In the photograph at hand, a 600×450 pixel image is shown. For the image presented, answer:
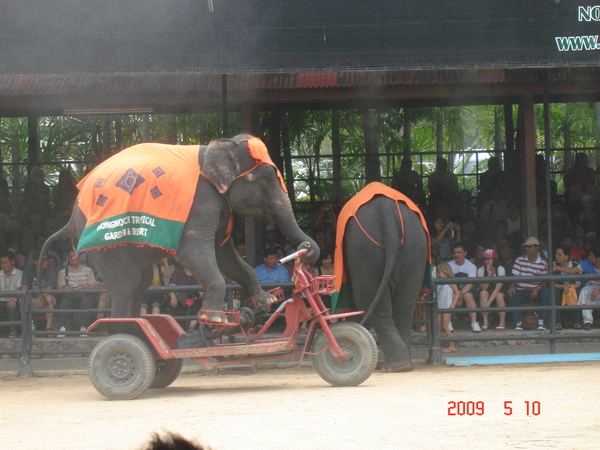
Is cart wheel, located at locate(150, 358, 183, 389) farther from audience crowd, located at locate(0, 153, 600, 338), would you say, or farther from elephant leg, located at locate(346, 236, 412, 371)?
elephant leg, located at locate(346, 236, 412, 371)

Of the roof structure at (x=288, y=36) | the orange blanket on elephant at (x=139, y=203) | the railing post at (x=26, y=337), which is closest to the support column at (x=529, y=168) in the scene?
the roof structure at (x=288, y=36)

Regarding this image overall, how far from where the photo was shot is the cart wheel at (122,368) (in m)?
7.55

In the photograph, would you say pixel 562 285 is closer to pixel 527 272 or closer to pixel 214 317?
pixel 527 272

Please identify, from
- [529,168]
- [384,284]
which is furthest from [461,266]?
[384,284]

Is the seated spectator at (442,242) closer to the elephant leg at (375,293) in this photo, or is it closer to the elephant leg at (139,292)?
the elephant leg at (375,293)

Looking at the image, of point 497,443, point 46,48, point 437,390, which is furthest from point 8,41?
point 497,443

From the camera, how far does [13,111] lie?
46.0 ft

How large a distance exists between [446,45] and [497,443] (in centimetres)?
525

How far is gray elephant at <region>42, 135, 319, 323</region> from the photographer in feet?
25.1

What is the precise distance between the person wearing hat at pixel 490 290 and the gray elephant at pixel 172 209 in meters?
4.06

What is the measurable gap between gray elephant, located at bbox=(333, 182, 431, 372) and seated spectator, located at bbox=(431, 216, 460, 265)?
3.00 metres

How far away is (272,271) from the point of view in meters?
11.4
